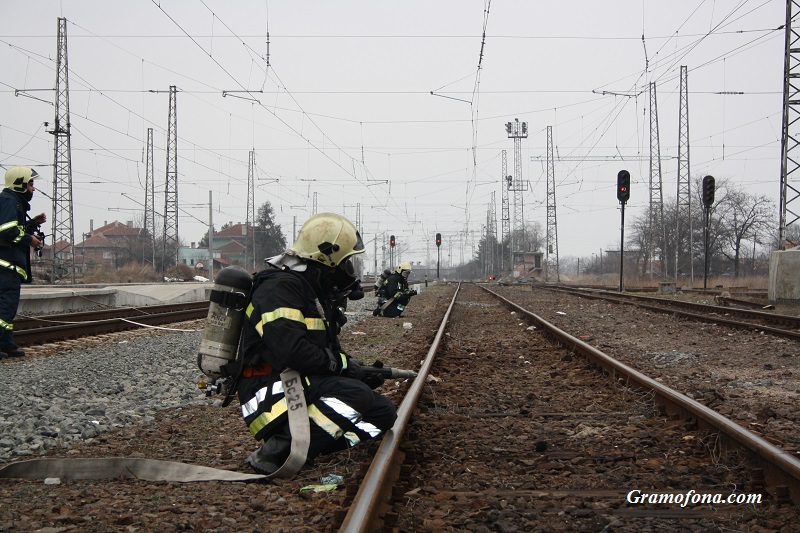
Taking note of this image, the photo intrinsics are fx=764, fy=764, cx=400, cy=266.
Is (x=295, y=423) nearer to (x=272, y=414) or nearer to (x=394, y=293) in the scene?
(x=272, y=414)

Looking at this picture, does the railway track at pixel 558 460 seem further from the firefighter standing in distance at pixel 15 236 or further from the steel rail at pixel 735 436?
the firefighter standing in distance at pixel 15 236

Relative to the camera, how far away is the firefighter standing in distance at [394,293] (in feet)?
55.5

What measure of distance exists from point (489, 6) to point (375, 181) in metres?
25.7

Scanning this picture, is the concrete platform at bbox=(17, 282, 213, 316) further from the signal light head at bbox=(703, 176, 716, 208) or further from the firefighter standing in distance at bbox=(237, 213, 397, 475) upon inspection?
the signal light head at bbox=(703, 176, 716, 208)

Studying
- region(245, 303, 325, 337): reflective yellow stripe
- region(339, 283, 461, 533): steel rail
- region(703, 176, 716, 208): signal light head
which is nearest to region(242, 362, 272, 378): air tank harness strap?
region(245, 303, 325, 337): reflective yellow stripe

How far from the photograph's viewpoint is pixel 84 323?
12078 mm

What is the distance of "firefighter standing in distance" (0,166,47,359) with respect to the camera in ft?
27.0

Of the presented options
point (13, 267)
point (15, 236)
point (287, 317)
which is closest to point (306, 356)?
point (287, 317)

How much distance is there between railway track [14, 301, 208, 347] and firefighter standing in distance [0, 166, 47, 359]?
7.06 ft

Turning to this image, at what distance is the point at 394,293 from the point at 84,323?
7.20m

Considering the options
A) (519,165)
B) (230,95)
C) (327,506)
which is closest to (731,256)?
(519,165)

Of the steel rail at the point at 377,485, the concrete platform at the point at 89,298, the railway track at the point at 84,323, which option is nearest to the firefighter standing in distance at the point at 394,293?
the railway track at the point at 84,323

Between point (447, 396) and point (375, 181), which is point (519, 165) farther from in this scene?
point (447, 396)

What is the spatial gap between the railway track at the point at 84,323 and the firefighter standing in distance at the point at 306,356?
748 centimetres
